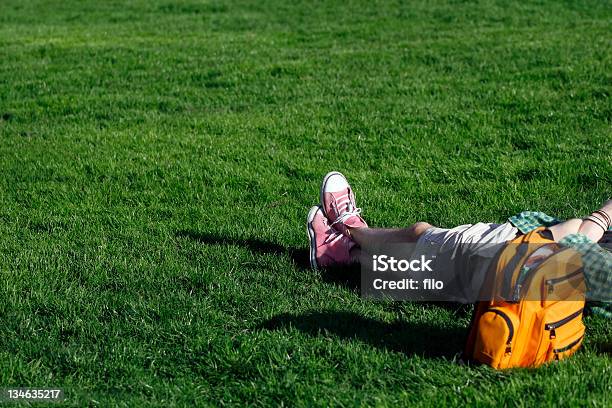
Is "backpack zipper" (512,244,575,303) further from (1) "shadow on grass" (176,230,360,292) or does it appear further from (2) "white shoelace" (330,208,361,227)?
(2) "white shoelace" (330,208,361,227)

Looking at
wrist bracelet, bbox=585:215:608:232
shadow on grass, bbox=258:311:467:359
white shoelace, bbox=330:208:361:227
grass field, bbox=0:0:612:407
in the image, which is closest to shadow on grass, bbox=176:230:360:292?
grass field, bbox=0:0:612:407

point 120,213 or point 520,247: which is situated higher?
point 520,247

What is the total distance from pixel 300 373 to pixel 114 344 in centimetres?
108

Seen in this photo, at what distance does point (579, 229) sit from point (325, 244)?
1656 millimetres

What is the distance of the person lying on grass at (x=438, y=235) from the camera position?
4807 mm

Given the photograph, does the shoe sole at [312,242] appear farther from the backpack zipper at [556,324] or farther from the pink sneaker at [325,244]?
the backpack zipper at [556,324]

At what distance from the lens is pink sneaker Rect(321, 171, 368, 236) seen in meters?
6.02

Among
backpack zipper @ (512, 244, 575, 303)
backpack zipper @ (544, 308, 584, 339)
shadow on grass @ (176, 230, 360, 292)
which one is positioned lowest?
shadow on grass @ (176, 230, 360, 292)

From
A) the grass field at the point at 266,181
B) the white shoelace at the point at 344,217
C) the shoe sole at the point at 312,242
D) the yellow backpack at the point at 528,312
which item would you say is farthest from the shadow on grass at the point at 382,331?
the white shoelace at the point at 344,217

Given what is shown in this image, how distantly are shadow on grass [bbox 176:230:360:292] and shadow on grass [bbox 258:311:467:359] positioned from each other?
478mm

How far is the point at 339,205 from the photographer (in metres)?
6.11

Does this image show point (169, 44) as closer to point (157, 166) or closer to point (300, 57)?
point (300, 57)

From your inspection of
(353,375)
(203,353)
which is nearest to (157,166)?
(203,353)

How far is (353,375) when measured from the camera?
439cm
